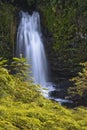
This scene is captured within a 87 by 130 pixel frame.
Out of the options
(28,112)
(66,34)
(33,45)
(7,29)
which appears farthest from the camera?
(7,29)

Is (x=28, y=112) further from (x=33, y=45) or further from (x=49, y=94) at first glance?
(x=33, y=45)

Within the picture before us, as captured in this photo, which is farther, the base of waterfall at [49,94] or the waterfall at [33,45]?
the waterfall at [33,45]

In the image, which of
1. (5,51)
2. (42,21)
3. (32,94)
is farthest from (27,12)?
(32,94)

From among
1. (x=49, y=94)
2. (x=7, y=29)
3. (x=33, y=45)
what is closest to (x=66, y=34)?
(x=33, y=45)

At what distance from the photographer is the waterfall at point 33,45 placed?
72.4 feet

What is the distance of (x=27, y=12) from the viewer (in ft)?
76.8

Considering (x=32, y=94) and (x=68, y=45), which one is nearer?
(x=32, y=94)

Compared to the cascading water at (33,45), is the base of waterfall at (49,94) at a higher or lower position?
lower

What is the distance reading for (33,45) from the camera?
22359mm

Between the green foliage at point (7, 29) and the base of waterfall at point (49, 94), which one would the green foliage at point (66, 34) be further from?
the green foliage at point (7, 29)

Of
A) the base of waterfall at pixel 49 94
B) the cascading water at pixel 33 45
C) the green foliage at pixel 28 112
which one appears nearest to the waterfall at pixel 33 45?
the cascading water at pixel 33 45

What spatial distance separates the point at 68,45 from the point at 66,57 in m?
0.74

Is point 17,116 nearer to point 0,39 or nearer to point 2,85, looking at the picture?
point 2,85

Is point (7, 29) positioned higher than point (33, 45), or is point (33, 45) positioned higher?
point (7, 29)
